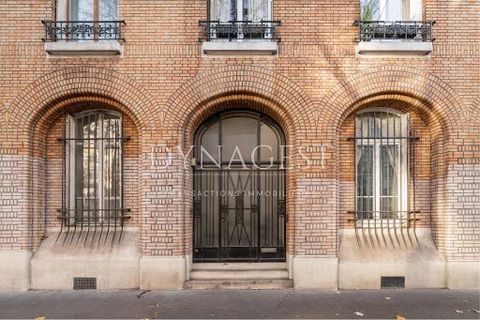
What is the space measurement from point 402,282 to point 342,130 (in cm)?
342

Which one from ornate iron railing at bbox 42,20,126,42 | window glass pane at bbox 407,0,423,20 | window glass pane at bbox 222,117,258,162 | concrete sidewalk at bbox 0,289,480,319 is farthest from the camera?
window glass pane at bbox 222,117,258,162

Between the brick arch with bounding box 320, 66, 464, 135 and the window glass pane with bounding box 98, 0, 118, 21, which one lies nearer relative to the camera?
the brick arch with bounding box 320, 66, 464, 135

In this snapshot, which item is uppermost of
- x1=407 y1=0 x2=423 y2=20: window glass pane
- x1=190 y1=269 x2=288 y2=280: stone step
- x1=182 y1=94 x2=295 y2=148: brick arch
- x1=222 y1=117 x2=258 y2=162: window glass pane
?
x1=407 y1=0 x2=423 y2=20: window glass pane

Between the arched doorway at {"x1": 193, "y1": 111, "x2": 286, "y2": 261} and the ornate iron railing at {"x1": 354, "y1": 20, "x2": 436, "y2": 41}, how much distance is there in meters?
2.74

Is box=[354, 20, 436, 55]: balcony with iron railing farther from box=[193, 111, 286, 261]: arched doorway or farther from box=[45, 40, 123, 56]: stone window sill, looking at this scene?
box=[45, 40, 123, 56]: stone window sill

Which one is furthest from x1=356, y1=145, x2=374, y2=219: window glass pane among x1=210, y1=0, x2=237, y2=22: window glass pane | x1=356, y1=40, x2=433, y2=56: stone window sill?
x1=210, y1=0, x2=237, y2=22: window glass pane

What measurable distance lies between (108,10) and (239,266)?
248 inches

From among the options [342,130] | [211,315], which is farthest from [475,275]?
[211,315]

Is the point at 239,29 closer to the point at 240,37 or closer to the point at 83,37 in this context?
the point at 240,37

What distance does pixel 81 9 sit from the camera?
853 centimetres

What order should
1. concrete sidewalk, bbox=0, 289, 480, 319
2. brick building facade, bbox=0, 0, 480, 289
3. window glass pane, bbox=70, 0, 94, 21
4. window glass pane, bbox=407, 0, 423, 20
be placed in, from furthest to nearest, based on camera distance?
window glass pane, bbox=70, 0, 94, 21, window glass pane, bbox=407, 0, 423, 20, brick building facade, bbox=0, 0, 480, 289, concrete sidewalk, bbox=0, 289, 480, 319

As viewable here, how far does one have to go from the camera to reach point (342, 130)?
8492 millimetres

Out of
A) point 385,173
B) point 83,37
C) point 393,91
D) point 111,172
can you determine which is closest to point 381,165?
point 385,173

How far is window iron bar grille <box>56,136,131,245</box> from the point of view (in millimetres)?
8401
